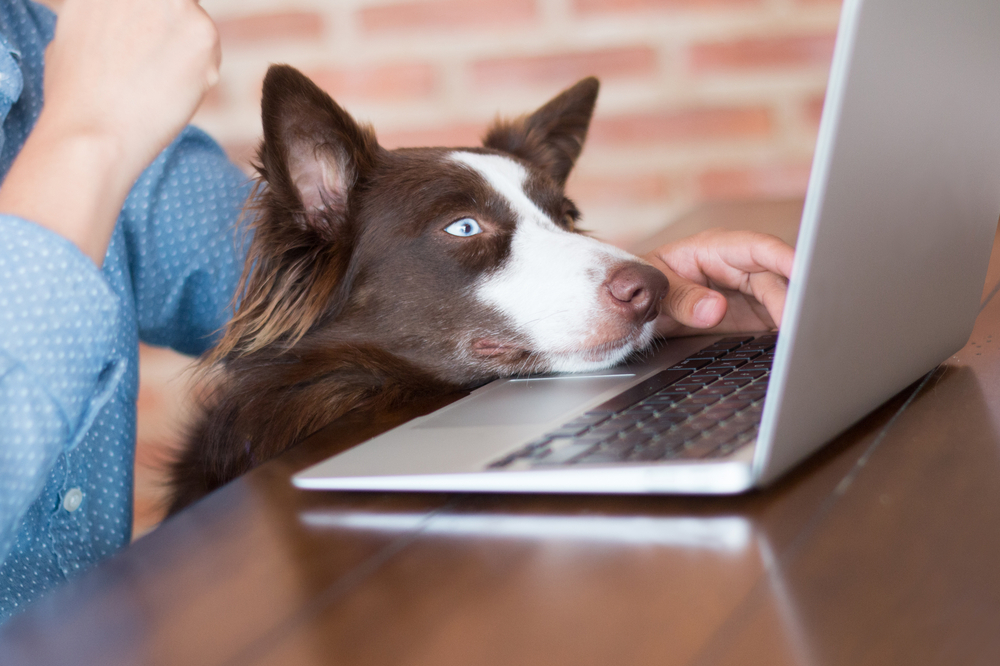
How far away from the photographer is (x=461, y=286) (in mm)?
1070

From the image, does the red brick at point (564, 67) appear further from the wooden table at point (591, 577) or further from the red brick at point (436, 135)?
the wooden table at point (591, 577)

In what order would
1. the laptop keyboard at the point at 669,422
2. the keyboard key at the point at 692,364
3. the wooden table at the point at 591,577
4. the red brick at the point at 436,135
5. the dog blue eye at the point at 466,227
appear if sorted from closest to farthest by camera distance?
the wooden table at the point at 591,577
the laptop keyboard at the point at 669,422
the keyboard key at the point at 692,364
the dog blue eye at the point at 466,227
the red brick at the point at 436,135

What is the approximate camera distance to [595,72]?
1.99 metres

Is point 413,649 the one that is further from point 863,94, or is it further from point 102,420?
point 102,420

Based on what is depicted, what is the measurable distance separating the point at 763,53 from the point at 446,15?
2.59 ft

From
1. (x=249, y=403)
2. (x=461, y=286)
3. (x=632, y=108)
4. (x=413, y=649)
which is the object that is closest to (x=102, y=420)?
(x=249, y=403)

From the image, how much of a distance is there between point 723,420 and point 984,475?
160 mm

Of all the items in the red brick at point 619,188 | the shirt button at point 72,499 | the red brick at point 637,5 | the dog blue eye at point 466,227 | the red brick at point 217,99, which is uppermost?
the red brick at point 637,5

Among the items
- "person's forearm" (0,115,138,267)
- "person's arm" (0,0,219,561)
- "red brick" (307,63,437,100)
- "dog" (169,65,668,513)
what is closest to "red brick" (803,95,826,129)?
"red brick" (307,63,437,100)

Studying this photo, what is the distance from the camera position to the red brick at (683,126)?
6.58ft

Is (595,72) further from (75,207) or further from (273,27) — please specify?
(75,207)

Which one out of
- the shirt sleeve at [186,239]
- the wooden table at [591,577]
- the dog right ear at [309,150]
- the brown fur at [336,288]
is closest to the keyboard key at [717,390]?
the wooden table at [591,577]

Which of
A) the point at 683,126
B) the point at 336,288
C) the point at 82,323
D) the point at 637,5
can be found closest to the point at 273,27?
the point at 637,5

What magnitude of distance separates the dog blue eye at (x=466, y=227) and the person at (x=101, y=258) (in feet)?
0.87
